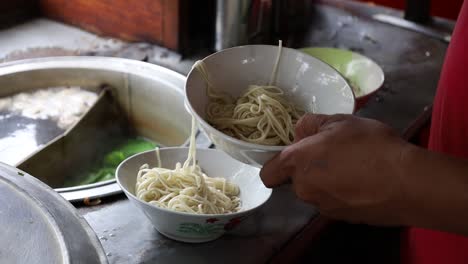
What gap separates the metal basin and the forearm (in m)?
1.15

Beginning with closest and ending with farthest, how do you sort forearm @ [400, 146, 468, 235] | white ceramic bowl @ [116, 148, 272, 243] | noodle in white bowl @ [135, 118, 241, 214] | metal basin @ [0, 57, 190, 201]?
forearm @ [400, 146, 468, 235], white ceramic bowl @ [116, 148, 272, 243], noodle in white bowl @ [135, 118, 241, 214], metal basin @ [0, 57, 190, 201]

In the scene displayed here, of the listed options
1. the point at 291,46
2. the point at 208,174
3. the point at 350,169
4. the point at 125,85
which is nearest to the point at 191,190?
the point at 208,174

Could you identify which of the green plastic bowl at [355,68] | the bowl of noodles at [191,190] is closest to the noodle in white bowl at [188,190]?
the bowl of noodles at [191,190]

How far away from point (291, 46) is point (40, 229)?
1528 mm

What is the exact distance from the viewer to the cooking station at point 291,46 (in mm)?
1399

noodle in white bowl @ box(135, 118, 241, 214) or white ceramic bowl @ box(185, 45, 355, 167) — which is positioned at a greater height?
white ceramic bowl @ box(185, 45, 355, 167)

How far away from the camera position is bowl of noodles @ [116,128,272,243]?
1338mm

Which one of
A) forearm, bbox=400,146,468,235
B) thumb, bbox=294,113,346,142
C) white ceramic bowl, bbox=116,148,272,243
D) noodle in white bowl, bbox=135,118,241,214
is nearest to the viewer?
forearm, bbox=400,146,468,235

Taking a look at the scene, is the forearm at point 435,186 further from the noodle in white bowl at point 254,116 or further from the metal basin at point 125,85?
the metal basin at point 125,85

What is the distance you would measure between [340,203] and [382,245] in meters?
1.07

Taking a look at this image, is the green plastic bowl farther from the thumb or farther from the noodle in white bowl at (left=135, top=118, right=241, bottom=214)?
the thumb

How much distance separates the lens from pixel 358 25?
2.80 m

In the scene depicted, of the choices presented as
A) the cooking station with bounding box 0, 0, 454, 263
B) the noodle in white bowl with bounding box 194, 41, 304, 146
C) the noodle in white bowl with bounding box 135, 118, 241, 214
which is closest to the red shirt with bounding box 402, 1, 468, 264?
the cooking station with bounding box 0, 0, 454, 263

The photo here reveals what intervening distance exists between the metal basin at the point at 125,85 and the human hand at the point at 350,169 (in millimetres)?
1024
